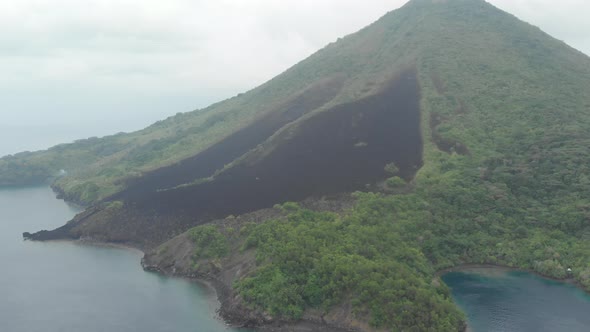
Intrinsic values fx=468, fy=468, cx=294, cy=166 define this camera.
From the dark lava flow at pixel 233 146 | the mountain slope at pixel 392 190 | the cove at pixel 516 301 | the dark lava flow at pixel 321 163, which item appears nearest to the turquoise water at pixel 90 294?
the mountain slope at pixel 392 190

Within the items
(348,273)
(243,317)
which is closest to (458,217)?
(348,273)

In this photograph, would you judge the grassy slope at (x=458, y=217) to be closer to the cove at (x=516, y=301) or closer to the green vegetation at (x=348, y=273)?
the green vegetation at (x=348, y=273)

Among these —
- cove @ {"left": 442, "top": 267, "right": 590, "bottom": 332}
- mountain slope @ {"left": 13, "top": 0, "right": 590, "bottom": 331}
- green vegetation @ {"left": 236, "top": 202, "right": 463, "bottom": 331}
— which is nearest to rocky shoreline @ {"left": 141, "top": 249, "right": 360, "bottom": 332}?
mountain slope @ {"left": 13, "top": 0, "right": 590, "bottom": 331}

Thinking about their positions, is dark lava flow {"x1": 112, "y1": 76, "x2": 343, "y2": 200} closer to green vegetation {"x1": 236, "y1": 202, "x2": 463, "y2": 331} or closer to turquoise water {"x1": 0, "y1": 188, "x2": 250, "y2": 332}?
turquoise water {"x1": 0, "y1": 188, "x2": 250, "y2": 332}

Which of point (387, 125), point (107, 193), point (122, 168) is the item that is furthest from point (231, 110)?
point (387, 125)

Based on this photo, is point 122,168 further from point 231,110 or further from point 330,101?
point 330,101

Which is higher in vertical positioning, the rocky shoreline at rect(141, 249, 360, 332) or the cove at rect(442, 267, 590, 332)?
the rocky shoreline at rect(141, 249, 360, 332)
